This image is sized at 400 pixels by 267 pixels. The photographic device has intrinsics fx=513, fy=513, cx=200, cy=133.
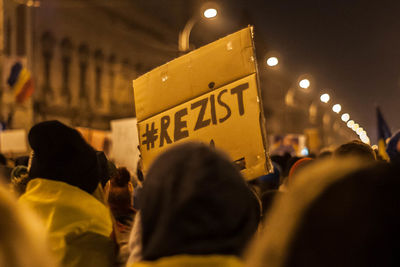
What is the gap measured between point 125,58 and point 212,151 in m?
33.0

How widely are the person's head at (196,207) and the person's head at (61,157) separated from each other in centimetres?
132

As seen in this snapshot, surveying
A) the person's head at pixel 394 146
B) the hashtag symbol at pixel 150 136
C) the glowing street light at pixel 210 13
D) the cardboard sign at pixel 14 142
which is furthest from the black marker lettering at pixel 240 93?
the cardboard sign at pixel 14 142

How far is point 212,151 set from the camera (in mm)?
1753

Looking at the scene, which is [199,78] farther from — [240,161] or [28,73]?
[28,73]

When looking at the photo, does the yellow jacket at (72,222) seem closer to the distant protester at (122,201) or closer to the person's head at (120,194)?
the distant protester at (122,201)

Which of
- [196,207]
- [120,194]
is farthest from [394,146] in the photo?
[196,207]

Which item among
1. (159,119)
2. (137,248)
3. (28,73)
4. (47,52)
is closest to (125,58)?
(47,52)

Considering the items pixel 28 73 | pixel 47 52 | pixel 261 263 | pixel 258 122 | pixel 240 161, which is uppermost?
pixel 47 52

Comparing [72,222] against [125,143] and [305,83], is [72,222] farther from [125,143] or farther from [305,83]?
[305,83]

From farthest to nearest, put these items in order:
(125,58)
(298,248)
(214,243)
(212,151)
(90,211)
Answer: (125,58) < (90,211) < (212,151) < (214,243) < (298,248)

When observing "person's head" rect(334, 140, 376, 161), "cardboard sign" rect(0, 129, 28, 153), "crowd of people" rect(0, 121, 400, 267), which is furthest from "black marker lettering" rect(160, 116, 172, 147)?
"cardboard sign" rect(0, 129, 28, 153)

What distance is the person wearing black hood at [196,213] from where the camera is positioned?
1.64 metres

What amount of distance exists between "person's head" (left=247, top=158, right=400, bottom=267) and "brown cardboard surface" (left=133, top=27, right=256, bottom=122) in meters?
2.29

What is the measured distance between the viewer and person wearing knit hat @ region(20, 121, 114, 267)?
107 inches
